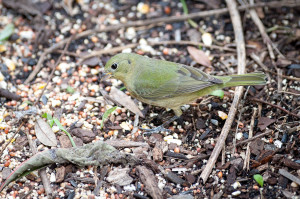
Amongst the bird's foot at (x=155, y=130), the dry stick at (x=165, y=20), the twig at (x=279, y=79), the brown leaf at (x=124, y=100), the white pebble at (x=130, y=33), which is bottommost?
the bird's foot at (x=155, y=130)

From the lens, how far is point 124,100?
16.8 feet

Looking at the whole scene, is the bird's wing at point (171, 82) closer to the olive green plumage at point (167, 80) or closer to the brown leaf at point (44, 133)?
the olive green plumage at point (167, 80)

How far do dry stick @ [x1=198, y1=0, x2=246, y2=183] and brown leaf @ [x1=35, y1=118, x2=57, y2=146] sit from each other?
1.81m

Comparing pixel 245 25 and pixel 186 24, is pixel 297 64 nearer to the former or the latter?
pixel 245 25

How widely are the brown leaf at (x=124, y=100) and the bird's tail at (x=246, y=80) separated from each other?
119 centimetres

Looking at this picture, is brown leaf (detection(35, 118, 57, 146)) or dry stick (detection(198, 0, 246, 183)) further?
brown leaf (detection(35, 118, 57, 146))

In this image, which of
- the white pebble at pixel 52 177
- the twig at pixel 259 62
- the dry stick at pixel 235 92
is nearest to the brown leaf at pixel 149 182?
the dry stick at pixel 235 92

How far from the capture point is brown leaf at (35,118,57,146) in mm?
4500

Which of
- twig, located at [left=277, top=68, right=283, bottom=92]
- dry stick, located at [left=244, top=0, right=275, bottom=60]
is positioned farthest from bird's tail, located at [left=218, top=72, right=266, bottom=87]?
dry stick, located at [left=244, top=0, right=275, bottom=60]

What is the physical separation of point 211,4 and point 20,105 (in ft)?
11.3

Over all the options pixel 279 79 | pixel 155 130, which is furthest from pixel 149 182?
pixel 279 79

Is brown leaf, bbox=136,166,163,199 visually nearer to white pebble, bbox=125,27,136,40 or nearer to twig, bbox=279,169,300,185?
twig, bbox=279,169,300,185

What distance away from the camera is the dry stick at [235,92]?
413 cm

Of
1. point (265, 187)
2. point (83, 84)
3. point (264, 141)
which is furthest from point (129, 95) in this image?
point (265, 187)
